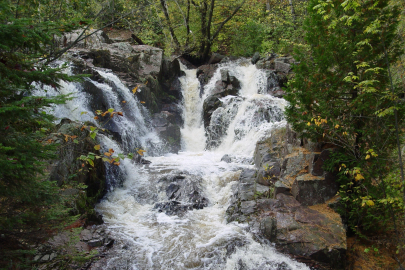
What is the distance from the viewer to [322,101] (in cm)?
521

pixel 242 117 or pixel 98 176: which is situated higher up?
pixel 242 117

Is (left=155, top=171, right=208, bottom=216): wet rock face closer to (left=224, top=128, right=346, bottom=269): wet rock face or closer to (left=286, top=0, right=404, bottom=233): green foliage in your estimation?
(left=224, top=128, right=346, bottom=269): wet rock face

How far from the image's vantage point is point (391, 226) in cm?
492

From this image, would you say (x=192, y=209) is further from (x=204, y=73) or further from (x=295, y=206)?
(x=204, y=73)

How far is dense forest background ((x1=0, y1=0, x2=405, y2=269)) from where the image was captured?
2568 mm

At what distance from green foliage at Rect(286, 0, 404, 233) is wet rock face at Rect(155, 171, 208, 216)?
11.7ft

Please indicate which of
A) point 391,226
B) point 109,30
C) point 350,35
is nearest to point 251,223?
point 391,226

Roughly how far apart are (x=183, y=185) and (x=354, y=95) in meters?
5.25

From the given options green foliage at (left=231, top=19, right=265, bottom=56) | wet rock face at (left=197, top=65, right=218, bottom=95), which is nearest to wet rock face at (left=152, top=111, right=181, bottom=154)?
wet rock face at (left=197, top=65, right=218, bottom=95)

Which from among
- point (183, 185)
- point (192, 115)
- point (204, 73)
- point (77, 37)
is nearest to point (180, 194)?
point (183, 185)

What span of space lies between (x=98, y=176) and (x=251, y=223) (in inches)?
177

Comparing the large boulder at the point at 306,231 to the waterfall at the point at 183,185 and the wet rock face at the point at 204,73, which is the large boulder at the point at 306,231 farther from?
the wet rock face at the point at 204,73

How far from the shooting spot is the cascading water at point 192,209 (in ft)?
16.8

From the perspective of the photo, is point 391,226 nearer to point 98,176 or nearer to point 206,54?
point 98,176
